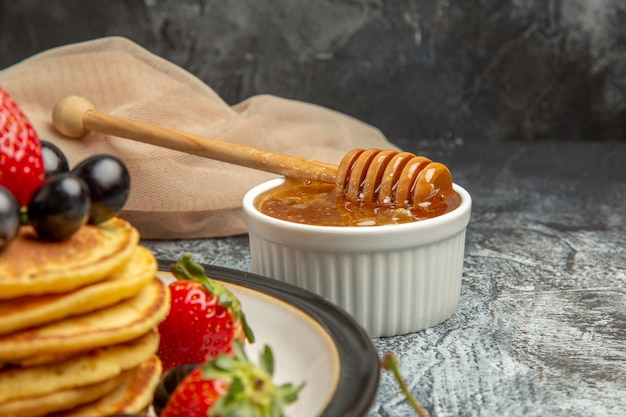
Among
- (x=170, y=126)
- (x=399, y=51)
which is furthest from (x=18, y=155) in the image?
(x=399, y=51)

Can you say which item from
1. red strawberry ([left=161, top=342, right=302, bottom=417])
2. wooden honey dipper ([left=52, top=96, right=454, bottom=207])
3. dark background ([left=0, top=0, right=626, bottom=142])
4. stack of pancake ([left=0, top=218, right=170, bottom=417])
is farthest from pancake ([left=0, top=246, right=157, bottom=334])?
dark background ([left=0, top=0, right=626, bottom=142])

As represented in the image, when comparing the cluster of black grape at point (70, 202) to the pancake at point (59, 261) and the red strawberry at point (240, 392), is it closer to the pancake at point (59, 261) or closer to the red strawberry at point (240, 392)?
the pancake at point (59, 261)

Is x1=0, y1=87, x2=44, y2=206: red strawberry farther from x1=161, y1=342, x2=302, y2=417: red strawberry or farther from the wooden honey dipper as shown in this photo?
the wooden honey dipper

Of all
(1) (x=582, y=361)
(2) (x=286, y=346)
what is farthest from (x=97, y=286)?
(1) (x=582, y=361)

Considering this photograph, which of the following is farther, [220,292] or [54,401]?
[220,292]

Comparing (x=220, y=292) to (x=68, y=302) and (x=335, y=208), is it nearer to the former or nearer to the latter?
(x=68, y=302)

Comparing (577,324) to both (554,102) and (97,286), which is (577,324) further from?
(554,102)
